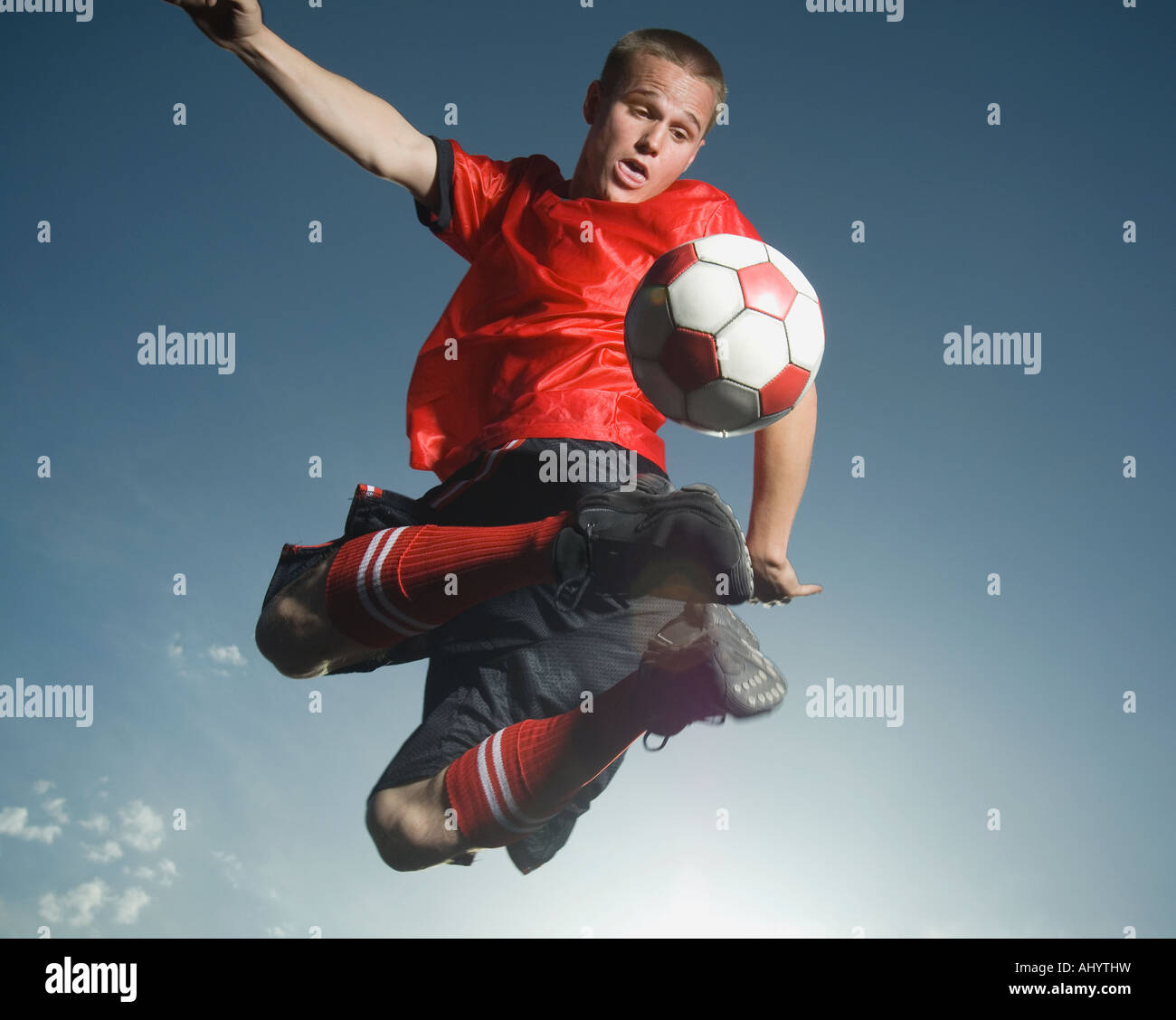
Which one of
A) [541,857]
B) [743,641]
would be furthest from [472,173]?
[541,857]

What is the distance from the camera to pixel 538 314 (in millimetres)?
3008

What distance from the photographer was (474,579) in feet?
8.27

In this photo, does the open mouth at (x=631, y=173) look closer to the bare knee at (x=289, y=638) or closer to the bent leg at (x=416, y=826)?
the bare knee at (x=289, y=638)

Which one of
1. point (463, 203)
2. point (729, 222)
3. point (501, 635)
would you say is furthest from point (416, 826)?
point (729, 222)

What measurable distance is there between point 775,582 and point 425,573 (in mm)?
1384

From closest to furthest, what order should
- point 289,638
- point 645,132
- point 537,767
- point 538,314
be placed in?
point 537,767 < point 289,638 < point 538,314 < point 645,132

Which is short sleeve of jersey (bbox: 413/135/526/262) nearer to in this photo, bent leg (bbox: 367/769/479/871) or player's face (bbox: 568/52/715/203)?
player's face (bbox: 568/52/715/203)

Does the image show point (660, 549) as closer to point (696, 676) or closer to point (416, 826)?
point (696, 676)

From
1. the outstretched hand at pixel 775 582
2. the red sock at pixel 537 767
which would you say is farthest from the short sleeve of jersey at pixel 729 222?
the red sock at pixel 537 767

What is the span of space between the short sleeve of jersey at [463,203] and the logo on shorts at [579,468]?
1.03m

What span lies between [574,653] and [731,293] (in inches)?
49.9

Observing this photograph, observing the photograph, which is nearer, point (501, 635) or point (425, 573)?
point (425, 573)

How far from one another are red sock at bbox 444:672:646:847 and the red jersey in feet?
2.91

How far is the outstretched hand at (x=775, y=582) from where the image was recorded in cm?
325
